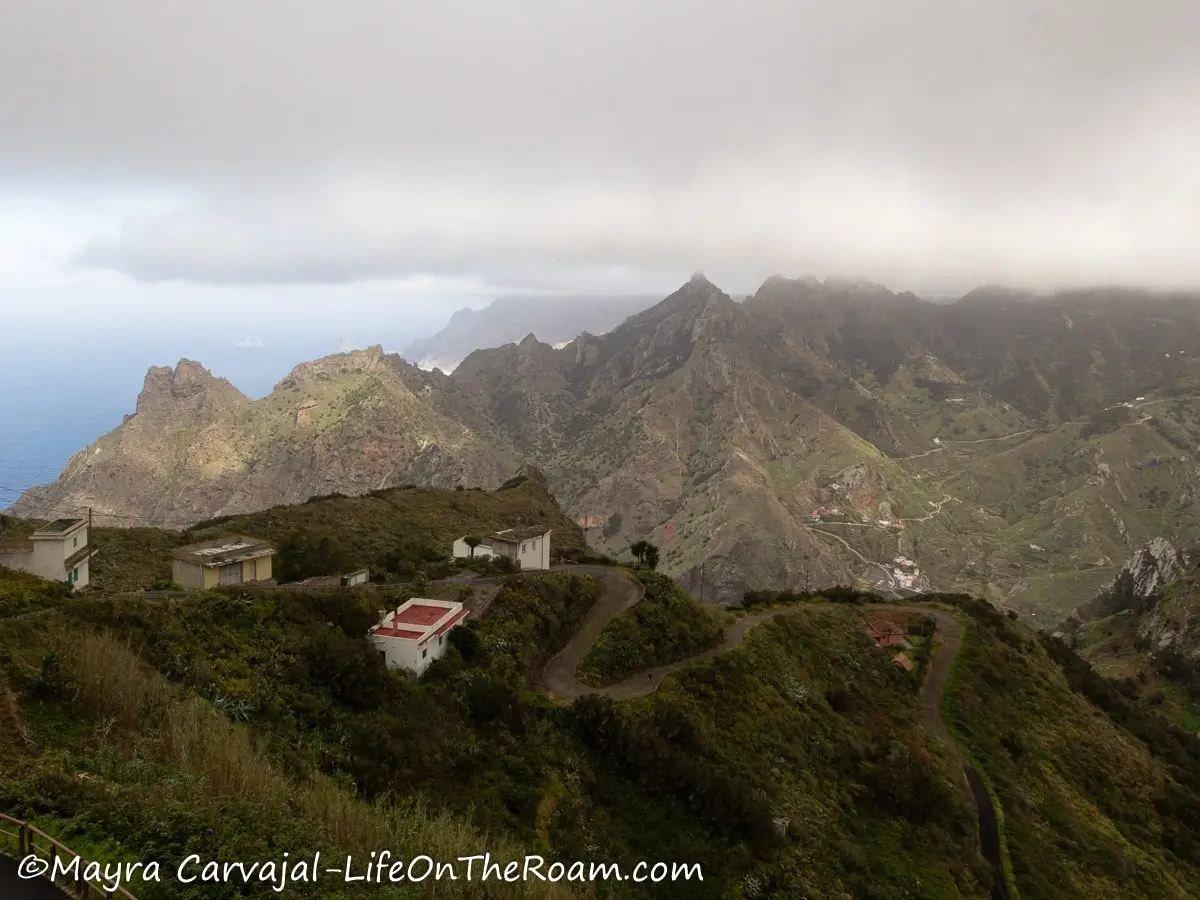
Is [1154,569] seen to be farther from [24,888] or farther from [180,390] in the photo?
[180,390]

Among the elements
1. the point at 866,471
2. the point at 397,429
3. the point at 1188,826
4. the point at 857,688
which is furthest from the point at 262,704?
the point at 866,471

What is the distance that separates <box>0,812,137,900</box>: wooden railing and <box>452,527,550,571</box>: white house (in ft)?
107

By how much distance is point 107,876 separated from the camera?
28.7ft

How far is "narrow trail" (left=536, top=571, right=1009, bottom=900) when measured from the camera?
27234mm

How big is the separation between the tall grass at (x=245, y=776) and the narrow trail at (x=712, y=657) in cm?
1206

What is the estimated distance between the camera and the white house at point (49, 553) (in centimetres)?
2747

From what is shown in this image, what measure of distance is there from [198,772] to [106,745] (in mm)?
2126

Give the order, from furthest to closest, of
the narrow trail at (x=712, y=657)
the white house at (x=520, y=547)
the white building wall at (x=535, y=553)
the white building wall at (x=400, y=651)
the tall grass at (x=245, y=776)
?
the white building wall at (x=535, y=553), the white house at (x=520, y=547), the narrow trail at (x=712, y=657), the white building wall at (x=400, y=651), the tall grass at (x=245, y=776)

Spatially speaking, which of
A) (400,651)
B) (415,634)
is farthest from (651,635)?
(400,651)

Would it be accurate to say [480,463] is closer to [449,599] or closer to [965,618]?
[965,618]

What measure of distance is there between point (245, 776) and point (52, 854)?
341 centimetres

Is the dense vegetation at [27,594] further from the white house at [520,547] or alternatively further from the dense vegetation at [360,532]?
the white house at [520,547]

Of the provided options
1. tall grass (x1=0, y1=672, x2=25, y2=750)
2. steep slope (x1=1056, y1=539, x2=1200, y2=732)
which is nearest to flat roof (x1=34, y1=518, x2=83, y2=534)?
tall grass (x1=0, y1=672, x2=25, y2=750)

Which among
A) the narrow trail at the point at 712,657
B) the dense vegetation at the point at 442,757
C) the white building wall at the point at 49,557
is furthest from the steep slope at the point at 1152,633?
the white building wall at the point at 49,557
